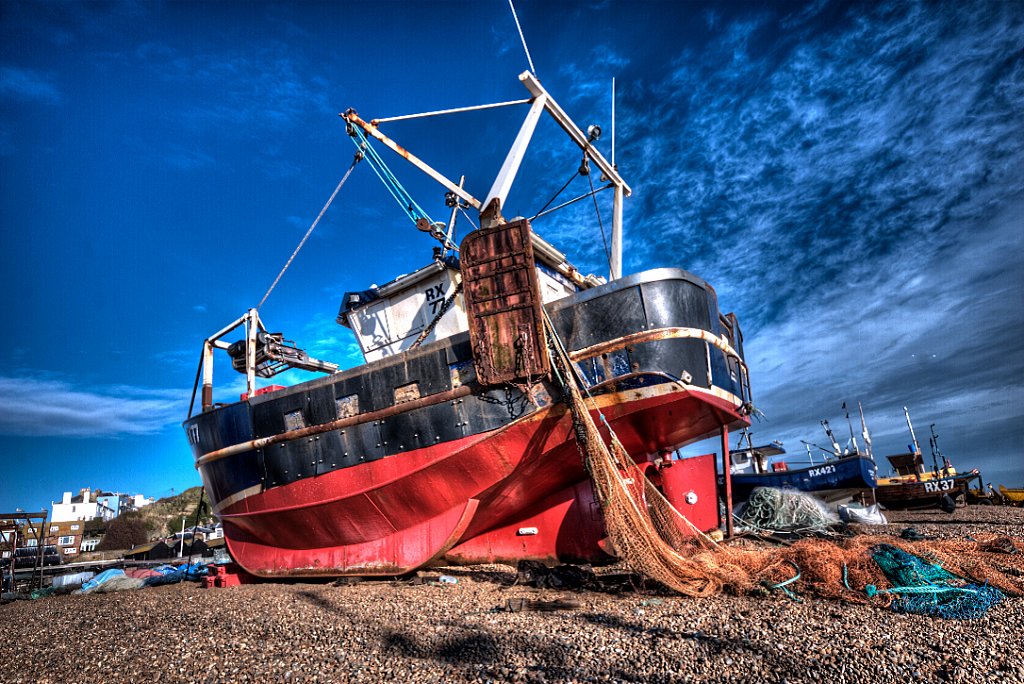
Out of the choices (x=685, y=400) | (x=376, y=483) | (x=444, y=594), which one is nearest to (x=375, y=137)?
(x=376, y=483)

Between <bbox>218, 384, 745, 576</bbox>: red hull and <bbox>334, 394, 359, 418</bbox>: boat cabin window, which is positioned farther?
<bbox>334, 394, 359, 418</bbox>: boat cabin window

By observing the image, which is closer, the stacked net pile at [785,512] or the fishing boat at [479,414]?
the fishing boat at [479,414]

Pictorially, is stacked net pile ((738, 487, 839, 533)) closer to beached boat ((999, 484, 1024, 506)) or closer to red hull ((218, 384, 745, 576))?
red hull ((218, 384, 745, 576))

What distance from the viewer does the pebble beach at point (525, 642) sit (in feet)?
11.5

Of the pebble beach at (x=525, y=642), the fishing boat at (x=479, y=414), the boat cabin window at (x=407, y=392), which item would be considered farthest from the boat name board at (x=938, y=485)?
the boat cabin window at (x=407, y=392)

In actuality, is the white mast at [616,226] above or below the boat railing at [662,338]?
above

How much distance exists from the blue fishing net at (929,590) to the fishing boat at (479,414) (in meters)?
2.08

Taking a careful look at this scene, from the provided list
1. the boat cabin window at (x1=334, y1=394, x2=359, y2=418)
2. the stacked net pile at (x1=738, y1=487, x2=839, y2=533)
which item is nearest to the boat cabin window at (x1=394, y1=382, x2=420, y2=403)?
the boat cabin window at (x1=334, y1=394, x2=359, y2=418)

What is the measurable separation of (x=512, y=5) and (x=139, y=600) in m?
12.7

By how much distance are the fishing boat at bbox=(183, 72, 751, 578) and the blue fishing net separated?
6.82ft

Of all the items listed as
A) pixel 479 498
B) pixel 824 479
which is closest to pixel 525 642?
pixel 479 498

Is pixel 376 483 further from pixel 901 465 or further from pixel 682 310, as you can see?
pixel 901 465

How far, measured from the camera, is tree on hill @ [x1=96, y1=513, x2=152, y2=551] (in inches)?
1103

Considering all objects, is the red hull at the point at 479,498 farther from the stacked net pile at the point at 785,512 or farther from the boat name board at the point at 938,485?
the boat name board at the point at 938,485
